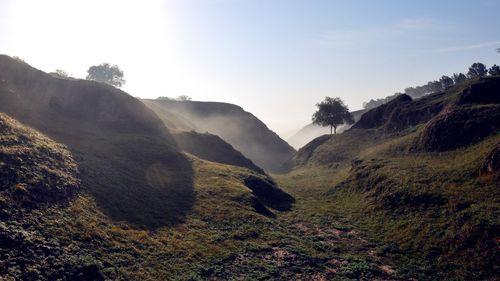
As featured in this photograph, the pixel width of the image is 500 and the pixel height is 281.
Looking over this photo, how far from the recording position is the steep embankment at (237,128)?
14712cm

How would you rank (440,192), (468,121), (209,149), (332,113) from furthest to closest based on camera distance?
(332,113) → (209,149) → (468,121) → (440,192)

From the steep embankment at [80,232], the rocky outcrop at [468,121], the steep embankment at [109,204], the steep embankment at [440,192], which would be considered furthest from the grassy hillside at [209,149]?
the rocky outcrop at [468,121]

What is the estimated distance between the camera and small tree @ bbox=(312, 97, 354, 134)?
14100 centimetres

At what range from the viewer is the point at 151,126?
275ft

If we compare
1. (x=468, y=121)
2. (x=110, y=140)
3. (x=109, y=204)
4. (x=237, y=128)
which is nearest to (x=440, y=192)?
(x=468, y=121)

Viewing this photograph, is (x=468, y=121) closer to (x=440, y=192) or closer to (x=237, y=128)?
(x=440, y=192)

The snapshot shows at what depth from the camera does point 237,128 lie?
534 feet

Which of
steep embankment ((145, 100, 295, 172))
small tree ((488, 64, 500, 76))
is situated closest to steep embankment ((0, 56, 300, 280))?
steep embankment ((145, 100, 295, 172))

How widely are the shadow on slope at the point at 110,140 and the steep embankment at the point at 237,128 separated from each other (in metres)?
58.8

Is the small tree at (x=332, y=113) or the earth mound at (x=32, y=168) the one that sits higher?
the small tree at (x=332, y=113)

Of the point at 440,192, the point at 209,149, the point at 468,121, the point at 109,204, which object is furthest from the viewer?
the point at 209,149

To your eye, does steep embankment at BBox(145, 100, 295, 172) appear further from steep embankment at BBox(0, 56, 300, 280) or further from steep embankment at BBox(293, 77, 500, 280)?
steep embankment at BBox(0, 56, 300, 280)

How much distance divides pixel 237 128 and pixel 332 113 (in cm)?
4645

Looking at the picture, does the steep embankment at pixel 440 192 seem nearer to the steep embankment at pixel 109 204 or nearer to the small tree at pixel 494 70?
→ the steep embankment at pixel 109 204
